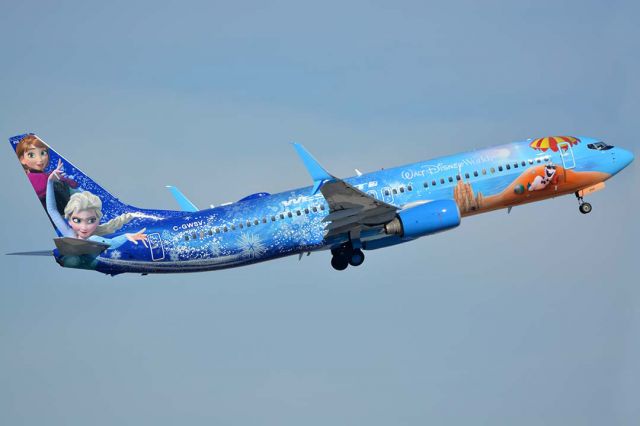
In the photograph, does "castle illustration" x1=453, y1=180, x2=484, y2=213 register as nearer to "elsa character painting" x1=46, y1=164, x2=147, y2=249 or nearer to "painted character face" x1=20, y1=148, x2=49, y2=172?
"elsa character painting" x1=46, y1=164, x2=147, y2=249

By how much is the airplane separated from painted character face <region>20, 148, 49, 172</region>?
63 mm

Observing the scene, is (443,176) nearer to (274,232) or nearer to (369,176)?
(369,176)

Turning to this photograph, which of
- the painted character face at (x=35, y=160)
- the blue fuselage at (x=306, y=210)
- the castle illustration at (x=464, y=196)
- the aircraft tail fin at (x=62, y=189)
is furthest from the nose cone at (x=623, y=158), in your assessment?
the painted character face at (x=35, y=160)

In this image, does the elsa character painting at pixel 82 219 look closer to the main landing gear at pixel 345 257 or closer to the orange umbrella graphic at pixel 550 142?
the main landing gear at pixel 345 257

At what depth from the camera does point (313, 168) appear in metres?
62.9

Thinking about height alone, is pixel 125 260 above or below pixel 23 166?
below

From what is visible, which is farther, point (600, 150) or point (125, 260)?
point (600, 150)

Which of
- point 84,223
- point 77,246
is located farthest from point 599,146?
point 77,246

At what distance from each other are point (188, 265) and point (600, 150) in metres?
27.6

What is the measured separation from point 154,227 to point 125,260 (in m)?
2.69

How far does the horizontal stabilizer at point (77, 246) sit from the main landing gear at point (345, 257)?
14.6m

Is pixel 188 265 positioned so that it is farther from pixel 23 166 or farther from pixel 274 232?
pixel 23 166

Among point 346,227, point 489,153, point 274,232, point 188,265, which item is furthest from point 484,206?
point 188,265

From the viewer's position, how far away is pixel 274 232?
6731 centimetres
